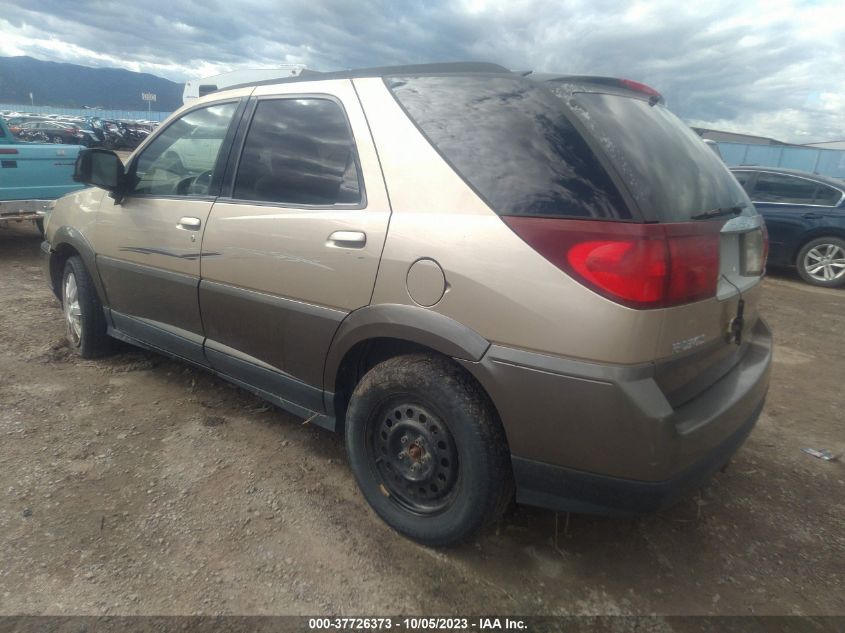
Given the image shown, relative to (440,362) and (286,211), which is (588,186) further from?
(286,211)

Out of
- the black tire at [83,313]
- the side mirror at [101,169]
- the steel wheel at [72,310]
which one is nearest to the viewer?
the side mirror at [101,169]

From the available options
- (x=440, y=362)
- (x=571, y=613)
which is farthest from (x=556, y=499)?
(x=440, y=362)

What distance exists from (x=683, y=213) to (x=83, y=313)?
147 inches

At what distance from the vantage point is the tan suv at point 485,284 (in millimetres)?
1709

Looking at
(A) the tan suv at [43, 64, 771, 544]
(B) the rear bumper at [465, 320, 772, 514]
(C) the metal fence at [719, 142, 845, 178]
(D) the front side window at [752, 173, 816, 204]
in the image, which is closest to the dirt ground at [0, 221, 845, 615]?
(A) the tan suv at [43, 64, 771, 544]

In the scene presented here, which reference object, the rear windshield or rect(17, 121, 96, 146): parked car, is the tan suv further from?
rect(17, 121, 96, 146): parked car

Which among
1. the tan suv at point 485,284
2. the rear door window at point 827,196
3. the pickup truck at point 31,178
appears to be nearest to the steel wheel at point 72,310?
the tan suv at point 485,284

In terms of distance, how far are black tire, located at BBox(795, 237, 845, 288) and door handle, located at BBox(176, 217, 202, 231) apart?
816cm

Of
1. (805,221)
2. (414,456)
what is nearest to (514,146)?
(414,456)

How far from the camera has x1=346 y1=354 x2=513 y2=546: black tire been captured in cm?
196

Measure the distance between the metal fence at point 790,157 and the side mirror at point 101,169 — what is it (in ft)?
75.6

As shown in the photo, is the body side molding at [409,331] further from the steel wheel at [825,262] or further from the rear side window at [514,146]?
the steel wheel at [825,262]

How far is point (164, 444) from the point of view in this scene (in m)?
2.90

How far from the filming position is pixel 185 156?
10.5 feet
